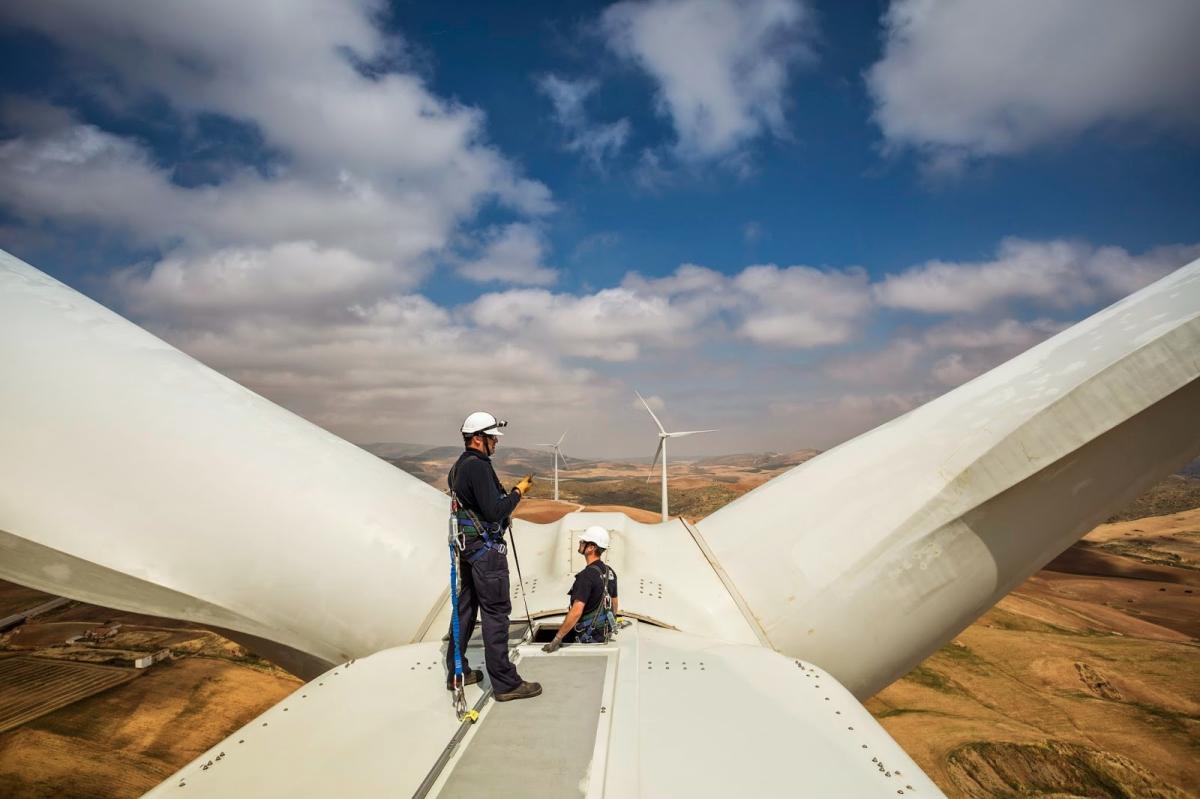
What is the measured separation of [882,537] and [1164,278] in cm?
357

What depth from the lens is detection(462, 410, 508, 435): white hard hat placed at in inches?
195

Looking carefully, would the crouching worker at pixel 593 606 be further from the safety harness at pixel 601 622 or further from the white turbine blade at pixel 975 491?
the white turbine blade at pixel 975 491

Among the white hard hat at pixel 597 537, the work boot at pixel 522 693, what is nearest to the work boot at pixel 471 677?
the work boot at pixel 522 693

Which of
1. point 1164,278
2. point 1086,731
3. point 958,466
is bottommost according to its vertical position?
point 1086,731

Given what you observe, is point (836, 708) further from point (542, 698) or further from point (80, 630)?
point (80, 630)

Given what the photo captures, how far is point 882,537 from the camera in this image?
4.95 m

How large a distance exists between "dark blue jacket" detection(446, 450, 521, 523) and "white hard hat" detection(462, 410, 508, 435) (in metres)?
0.23

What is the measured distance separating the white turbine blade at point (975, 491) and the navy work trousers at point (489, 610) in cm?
249

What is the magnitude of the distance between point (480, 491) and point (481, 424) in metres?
0.66

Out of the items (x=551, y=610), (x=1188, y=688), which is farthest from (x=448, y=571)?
(x=1188, y=688)

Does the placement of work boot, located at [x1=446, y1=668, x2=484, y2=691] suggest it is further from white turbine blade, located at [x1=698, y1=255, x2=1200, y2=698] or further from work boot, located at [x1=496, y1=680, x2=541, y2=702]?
white turbine blade, located at [x1=698, y1=255, x2=1200, y2=698]

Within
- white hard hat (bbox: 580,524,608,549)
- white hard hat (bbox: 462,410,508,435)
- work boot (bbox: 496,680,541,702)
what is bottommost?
work boot (bbox: 496,680,541,702)

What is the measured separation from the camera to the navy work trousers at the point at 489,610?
13.4 ft

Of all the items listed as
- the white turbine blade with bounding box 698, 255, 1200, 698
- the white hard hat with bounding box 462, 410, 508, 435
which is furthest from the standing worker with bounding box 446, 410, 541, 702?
the white turbine blade with bounding box 698, 255, 1200, 698
